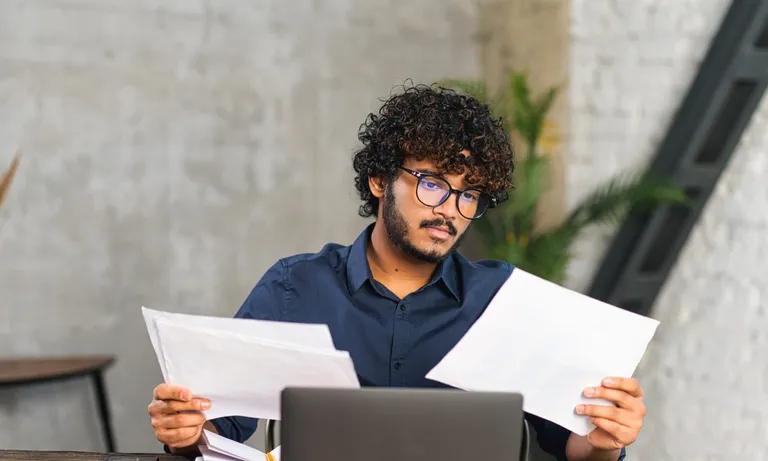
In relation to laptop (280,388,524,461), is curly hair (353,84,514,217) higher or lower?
higher

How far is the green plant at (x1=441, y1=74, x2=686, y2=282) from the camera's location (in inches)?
136

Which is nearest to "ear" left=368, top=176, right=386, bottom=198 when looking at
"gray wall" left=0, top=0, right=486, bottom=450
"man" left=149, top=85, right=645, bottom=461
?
"man" left=149, top=85, right=645, bottom=461

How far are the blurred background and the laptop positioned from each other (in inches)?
98.1

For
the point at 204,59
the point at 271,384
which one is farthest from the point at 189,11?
the point at 271,384

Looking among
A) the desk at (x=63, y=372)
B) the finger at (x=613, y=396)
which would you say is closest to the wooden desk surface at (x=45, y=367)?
the desk at (x=63, y=372)

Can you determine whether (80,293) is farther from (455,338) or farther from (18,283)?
(455,338)

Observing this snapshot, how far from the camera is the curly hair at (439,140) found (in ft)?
5.39

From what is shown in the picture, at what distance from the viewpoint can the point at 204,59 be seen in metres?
3.95

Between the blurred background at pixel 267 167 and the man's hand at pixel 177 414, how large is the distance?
243cm

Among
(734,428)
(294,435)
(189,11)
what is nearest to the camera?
(294,435)

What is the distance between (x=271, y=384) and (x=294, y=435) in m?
0.22

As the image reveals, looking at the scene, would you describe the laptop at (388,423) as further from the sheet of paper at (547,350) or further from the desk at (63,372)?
the desk at (63,372)

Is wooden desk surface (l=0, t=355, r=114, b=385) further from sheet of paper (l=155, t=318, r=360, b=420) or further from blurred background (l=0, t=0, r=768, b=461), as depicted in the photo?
sheet of paper (l=155, t=318, r=360, b=420)

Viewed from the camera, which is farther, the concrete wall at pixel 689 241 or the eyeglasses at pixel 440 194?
the concrete wall at pixel 689 241
